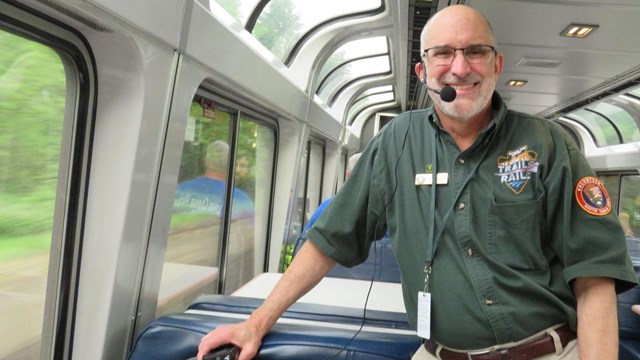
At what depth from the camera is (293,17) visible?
5.41 m

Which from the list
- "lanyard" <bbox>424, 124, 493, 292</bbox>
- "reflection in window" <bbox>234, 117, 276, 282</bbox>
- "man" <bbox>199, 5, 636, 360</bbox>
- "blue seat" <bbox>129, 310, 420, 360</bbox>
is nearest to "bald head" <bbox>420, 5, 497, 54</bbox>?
"man" <bbox>199, 5, 636, 360</bbox>

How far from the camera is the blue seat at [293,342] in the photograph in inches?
67.4

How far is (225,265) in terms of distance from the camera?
4.11m

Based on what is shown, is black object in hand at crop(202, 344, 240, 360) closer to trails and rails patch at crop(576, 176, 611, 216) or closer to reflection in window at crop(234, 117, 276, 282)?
trails and rails patch at crop(576, 176, 611, 216)

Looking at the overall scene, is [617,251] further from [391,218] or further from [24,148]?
[24,148]

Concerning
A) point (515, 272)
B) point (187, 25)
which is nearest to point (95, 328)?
point (187, 25)

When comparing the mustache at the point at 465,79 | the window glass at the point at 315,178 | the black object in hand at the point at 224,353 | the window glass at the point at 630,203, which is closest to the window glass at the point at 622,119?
the window glass at the point at 630,203

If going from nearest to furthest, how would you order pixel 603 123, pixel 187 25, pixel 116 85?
pixel 116 85, pixel 187 25, pixel 603 123

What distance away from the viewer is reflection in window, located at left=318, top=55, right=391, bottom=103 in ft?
27.6

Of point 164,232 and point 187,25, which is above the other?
point 187,25

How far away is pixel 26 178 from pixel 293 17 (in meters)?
4.15

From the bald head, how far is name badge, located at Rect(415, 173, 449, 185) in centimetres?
40

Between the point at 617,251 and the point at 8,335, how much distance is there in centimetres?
232

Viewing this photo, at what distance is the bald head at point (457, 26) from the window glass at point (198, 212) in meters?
2.22
